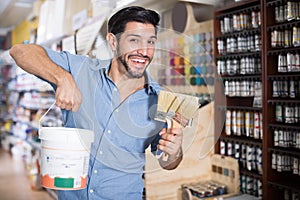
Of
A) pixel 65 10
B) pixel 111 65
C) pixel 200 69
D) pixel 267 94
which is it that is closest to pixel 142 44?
pixel 111 65

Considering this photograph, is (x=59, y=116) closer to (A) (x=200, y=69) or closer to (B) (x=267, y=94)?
(A) (x=200, y=69)

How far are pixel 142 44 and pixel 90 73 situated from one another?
20cm

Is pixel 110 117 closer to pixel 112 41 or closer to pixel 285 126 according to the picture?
pixel 112 41

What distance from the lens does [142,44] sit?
971 millimetres

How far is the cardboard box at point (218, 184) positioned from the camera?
2592 millimetres

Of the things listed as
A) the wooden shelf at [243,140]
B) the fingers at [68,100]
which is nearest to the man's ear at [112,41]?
the fingers at [68,100]

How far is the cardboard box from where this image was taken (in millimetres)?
2592

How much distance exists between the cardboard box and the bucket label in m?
1.66

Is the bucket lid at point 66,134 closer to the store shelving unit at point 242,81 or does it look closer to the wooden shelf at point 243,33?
the store shelving unit at point 242,81

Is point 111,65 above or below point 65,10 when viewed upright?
below

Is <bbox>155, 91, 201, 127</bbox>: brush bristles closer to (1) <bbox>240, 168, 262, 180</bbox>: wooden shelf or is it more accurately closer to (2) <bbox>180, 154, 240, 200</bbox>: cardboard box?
(2) <bbox>180, 154, 240, 200</bbox>: cardboard box

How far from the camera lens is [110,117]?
104cm

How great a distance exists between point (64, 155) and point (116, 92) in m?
0.23

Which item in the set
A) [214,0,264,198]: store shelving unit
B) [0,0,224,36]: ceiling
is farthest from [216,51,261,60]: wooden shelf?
[0,0,224,36]: ceiling
